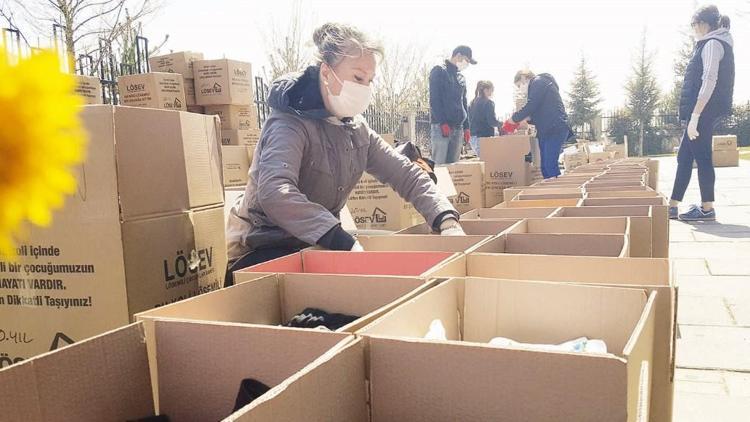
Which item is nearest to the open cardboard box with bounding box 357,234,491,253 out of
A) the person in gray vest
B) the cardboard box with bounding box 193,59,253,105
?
the person in gray vest

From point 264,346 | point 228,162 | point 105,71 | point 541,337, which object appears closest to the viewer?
point 264,346

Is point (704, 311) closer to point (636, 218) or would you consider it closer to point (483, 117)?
point (636, 218)

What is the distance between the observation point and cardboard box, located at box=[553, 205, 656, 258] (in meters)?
2.24

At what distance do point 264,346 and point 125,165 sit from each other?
0.92 m

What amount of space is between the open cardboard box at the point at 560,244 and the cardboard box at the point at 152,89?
441 cm

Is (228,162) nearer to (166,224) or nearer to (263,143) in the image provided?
(263,143)

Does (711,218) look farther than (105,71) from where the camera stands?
No

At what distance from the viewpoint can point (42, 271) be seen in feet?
5.31

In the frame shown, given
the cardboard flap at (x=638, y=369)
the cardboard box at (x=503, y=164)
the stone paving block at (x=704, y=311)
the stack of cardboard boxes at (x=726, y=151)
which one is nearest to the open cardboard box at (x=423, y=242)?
the cardboard flap at (x=638, y=369)

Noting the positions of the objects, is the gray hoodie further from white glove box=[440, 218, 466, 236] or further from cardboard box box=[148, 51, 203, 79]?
cardboard box box=[148, 51, 203, 79]

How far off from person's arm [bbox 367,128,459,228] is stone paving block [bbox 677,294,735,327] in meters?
1.25

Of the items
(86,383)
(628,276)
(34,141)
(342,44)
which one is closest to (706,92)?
(342,44)

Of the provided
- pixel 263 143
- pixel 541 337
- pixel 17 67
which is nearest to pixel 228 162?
pixel 263 143

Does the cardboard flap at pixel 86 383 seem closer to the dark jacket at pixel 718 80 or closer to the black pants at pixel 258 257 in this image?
the black pants at pixel 258 257
